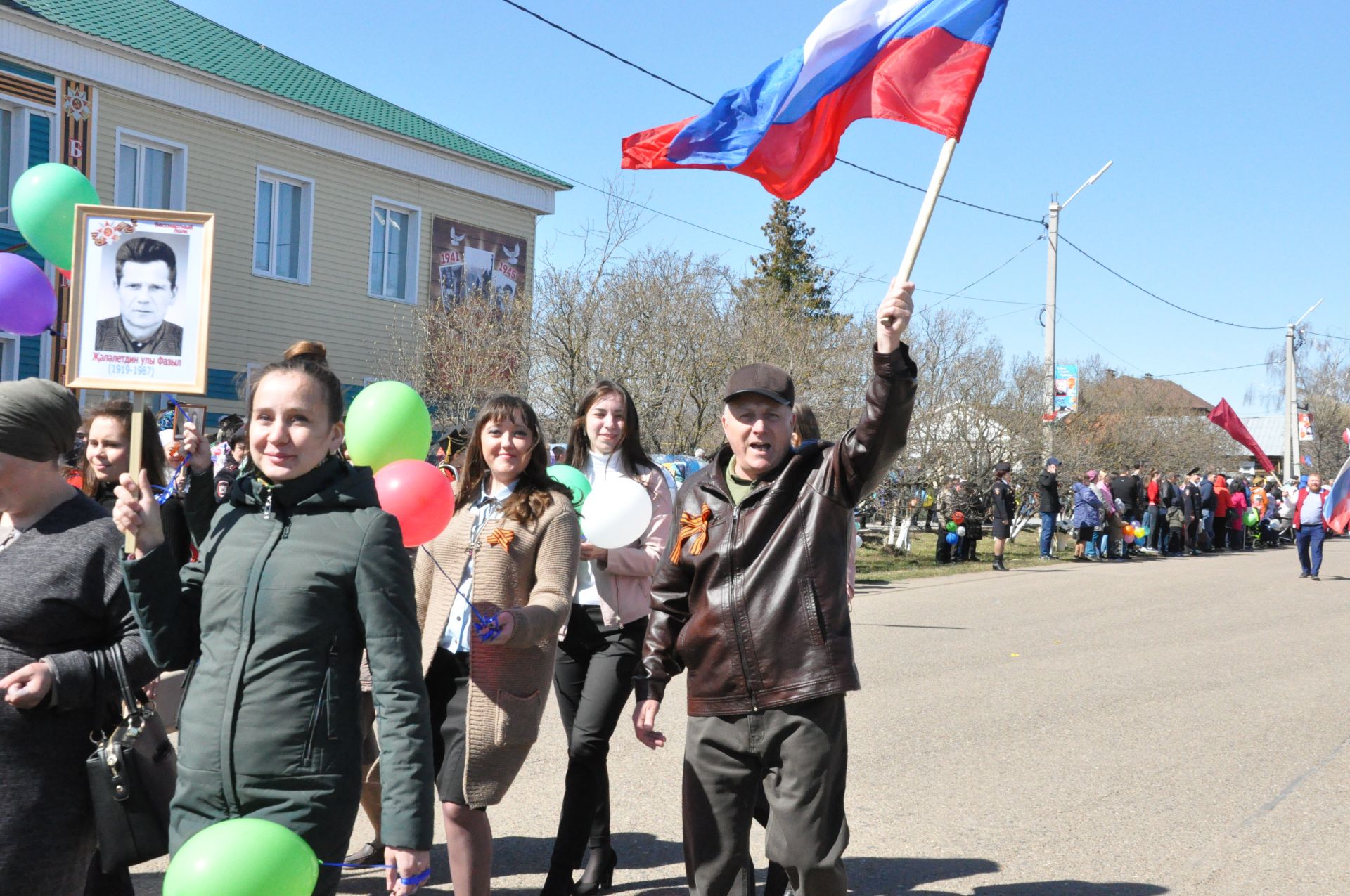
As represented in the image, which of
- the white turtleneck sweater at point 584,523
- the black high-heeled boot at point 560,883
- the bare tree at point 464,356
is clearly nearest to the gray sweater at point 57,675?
the black high-heeled boot at point 560,883

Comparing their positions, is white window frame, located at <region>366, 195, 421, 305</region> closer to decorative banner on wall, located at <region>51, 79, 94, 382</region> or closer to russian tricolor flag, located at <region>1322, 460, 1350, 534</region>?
decorative banner on wall, located at <region>51, 79, 94, 382</region>

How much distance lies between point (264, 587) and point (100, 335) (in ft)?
4.67

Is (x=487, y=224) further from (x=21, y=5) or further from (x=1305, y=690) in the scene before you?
(x=1305, y=690)

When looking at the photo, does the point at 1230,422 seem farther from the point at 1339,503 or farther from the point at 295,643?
the point at 295,643

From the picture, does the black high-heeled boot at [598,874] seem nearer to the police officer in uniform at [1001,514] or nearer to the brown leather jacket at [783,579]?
the brown leather jacket at [783,579]

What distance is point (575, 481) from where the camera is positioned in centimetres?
533

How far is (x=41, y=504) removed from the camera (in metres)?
3.12

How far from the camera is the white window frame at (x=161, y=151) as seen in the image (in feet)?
61.9

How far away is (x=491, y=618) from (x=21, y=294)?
358 cm

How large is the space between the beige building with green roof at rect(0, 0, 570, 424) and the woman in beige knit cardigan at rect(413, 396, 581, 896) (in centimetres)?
1325

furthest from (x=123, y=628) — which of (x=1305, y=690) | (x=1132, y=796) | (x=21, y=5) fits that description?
(x=21, y=5)

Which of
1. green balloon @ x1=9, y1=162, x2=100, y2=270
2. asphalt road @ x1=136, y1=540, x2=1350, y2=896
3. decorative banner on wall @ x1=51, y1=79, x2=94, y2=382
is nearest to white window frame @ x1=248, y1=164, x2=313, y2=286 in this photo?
decorative banner on wall @ x1=51, y1=79, x2=94, y2=382

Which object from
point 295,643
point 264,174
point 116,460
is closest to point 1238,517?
point 264,174

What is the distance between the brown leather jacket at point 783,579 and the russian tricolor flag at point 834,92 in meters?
1.53
